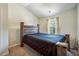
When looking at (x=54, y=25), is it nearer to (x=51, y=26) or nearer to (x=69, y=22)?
(x=51, y=26)

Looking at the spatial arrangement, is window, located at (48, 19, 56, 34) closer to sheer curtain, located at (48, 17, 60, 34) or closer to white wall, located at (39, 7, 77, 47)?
sheer curtain, located at (48, 17, 60, 34)

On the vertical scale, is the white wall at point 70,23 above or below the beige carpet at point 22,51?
above

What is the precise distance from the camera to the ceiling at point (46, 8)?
167cm

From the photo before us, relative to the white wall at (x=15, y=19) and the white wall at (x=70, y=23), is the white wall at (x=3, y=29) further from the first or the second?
the white wall at (x=70, y=23)

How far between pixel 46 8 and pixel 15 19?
1.66 ft

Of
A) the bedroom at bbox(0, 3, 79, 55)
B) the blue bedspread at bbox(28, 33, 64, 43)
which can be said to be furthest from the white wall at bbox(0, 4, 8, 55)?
the blue bedspread at bbox(28, 33, 64, 43)

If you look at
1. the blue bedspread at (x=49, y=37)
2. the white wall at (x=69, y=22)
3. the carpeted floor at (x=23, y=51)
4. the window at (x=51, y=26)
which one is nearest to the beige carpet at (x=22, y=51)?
the carpeted floor at (x=23, y=51)

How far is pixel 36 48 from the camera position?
1.68 m

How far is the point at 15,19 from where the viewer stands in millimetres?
1675

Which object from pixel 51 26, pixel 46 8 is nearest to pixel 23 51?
pixel 51 26

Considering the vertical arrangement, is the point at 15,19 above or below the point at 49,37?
above

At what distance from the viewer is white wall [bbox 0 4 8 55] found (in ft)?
5.46

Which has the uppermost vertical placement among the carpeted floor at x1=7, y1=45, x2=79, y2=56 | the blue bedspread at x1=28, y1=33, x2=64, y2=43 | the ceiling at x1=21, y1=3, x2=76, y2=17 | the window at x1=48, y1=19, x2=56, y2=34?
the ceiling at x1=21, y1=3, x2=76, y2=17

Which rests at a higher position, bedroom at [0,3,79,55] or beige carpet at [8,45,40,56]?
bedroom at [0,3,79,55]
